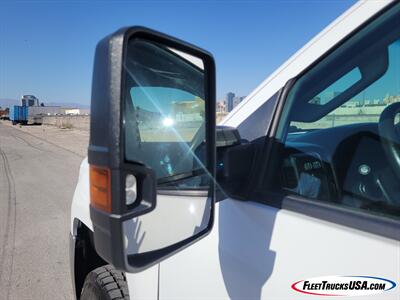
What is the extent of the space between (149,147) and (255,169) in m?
0.41

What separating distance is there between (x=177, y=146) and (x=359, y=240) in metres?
0.65

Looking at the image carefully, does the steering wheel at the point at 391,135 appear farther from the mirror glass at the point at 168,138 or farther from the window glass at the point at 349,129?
the mirror glass at the point at 168,138

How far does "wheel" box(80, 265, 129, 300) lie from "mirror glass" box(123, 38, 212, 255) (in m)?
1.05

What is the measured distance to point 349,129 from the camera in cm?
166

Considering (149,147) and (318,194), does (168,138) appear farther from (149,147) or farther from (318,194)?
(318,194)

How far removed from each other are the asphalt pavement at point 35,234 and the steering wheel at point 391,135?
3346 mm

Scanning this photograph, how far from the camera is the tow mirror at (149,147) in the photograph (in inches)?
35.0

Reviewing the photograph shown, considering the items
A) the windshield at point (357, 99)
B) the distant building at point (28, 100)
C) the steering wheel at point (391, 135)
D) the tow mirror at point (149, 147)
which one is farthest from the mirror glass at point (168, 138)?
the distant building at point (28, 100)

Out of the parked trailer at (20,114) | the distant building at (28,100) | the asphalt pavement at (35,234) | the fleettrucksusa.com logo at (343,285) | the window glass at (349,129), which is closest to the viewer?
the fleettrucksusa.com logo at (343,285)

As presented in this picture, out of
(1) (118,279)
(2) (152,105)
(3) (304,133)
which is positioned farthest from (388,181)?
(1) (118,279)

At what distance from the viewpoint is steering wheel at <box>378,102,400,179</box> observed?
4.71ft

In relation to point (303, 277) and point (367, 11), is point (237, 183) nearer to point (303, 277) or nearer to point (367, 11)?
point (303, 277)

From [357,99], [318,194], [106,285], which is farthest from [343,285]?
[106,285]

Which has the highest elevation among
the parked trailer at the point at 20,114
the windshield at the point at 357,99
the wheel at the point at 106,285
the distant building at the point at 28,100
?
the distant building at the point at 28,100
